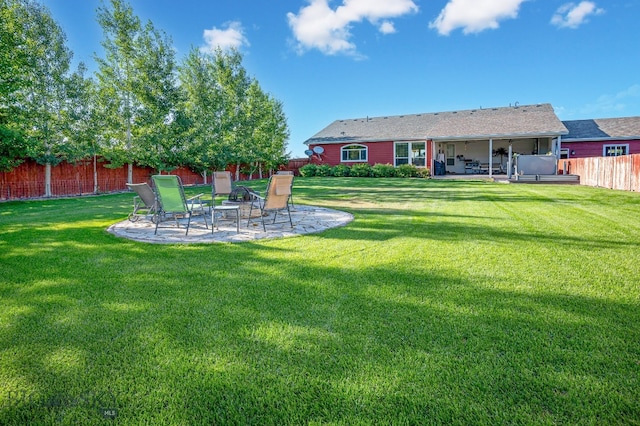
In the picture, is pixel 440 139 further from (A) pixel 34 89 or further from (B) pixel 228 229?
(A) pixel 34 89

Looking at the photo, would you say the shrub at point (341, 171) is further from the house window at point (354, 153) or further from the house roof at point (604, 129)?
the house roof at point (604, 129)

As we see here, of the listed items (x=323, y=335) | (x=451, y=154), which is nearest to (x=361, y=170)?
(x=451, y=154)

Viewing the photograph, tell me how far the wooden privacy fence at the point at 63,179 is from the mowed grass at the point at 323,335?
11612mm

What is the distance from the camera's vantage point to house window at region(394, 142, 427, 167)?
24531 millimetres

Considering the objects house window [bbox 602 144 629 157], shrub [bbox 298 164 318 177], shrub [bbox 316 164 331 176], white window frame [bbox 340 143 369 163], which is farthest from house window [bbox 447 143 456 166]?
shrub [bbox 298 164 318 177]

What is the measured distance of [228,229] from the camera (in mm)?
6035

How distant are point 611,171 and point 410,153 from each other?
12.9m

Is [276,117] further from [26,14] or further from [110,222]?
[110,222]

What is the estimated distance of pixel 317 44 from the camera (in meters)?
25.3

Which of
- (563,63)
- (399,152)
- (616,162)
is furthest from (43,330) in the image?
(563,63)

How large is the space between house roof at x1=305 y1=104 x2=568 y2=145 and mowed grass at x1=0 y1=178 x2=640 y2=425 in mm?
18754

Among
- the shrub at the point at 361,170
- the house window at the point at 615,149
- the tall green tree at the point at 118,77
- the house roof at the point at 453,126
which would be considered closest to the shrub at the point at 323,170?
the shrub at the point at 361,170

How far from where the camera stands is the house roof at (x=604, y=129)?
22.5 m

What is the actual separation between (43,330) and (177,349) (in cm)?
105
